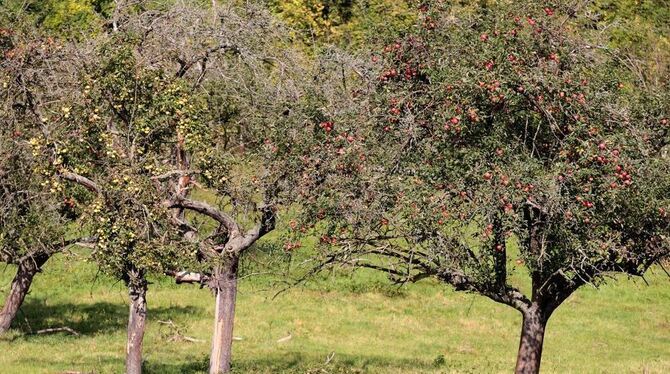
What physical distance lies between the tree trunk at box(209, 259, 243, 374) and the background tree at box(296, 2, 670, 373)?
5.04 meters

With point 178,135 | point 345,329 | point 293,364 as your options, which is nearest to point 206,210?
point 178,135

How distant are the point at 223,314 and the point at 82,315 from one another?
1401 cm

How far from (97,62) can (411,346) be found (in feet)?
55.0

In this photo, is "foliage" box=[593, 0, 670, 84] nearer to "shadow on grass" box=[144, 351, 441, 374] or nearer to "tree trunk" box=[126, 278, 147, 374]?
"shadow on grass" box=[144, 351, 441, 374]

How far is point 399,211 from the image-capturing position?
21.0 meters

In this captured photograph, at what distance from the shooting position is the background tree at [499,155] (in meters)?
19.9

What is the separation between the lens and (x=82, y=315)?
129 feet

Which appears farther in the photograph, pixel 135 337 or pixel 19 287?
pixel 19 287

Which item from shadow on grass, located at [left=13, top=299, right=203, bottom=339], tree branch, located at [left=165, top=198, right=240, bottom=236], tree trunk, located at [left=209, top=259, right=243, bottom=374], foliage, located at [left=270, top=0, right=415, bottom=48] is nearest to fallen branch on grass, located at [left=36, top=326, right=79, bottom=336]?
shadow on grass, located at [left=13, top=299, right=203, bottom=339]

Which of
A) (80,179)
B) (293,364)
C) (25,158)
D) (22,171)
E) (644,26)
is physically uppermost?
(644,26)

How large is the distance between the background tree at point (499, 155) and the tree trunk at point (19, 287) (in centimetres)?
1335

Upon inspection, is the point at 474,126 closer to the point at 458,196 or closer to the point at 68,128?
the point at 458,196

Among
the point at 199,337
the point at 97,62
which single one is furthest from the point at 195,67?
the point at 199,337

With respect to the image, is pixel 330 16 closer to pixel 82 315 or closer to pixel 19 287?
pixel 82 315
